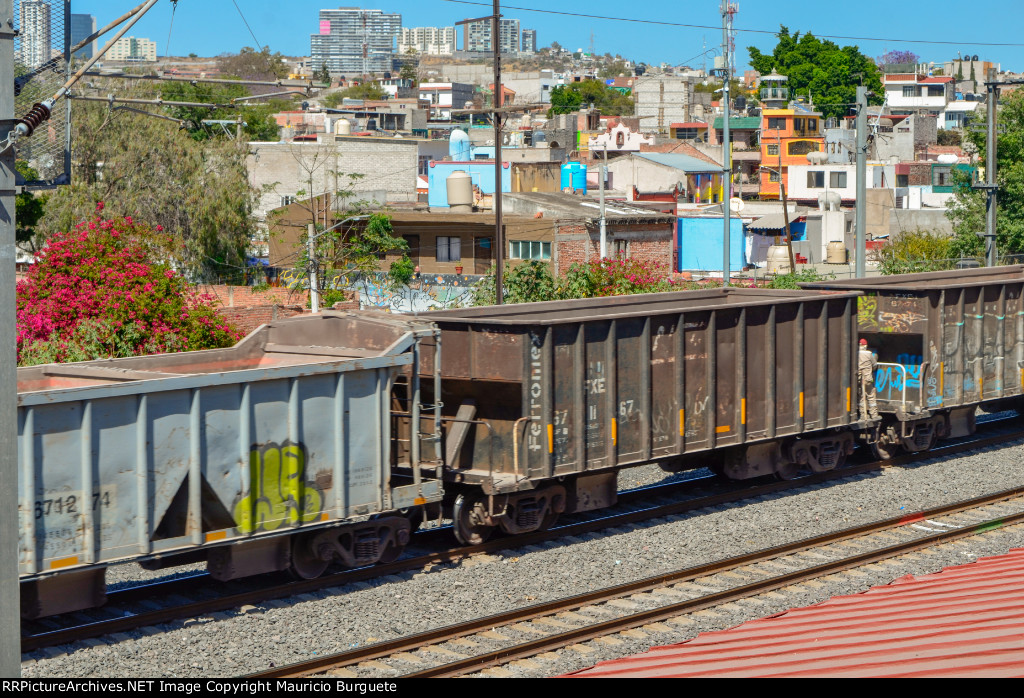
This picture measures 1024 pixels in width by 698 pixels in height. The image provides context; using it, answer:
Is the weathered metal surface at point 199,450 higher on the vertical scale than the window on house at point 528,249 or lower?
lower

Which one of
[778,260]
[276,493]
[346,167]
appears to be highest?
[346,167]

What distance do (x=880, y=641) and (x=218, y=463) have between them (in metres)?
7.54

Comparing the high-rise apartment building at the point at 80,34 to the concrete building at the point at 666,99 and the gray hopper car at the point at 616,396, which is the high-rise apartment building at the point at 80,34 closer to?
the gray hopper car at the point at 616,396

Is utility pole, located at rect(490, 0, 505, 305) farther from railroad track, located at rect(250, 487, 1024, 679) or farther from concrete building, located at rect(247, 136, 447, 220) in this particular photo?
concrete building, located at rect(247, 136, 447, 220)

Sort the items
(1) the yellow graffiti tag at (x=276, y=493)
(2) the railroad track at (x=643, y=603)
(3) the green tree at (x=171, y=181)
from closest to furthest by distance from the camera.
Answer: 1. (2) the railroad track at (x=643, y=603)
2. (1) the yellow graffiti tag at (x=276, y=493)
3. (3) the green tree at (x=171, y=181)

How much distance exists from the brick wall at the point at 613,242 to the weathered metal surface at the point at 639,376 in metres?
25.1

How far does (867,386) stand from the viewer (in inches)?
771

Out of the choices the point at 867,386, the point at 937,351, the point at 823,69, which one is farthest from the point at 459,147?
the point at 823,69

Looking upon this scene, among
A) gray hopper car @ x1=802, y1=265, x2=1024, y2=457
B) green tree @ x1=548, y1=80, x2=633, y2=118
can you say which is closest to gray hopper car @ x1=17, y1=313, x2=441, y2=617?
gray hopper car @ x1=802, y1=265, x2=1024, y2=457

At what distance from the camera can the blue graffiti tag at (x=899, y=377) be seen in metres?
20.2

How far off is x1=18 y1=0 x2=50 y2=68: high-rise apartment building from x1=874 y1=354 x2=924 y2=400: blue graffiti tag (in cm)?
1608

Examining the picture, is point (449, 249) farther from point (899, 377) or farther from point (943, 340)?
point (943, 340)

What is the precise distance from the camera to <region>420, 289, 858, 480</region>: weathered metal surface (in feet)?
48.2

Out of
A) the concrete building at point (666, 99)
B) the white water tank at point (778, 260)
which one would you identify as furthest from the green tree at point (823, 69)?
the white water tank at point (778, 260)
